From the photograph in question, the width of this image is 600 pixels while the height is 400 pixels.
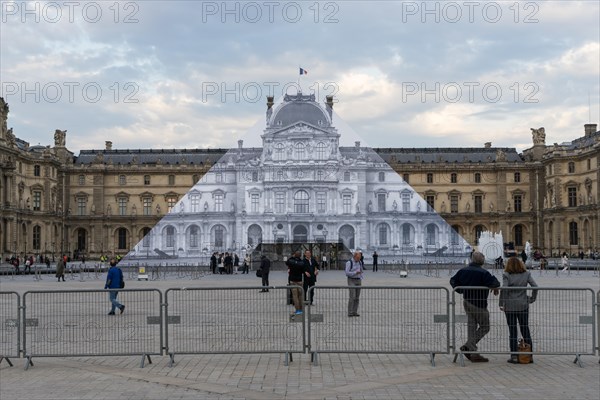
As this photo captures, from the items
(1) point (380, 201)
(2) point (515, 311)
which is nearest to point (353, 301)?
(2) point (515, 311)

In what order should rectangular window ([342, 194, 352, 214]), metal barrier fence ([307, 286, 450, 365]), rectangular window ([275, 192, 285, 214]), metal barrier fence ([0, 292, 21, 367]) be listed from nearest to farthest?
metal barrier fence ([0, 292, 21, 367])
metal barrier fence ([307, 286, 450, 365])
rectangular window ([342, 194, 352, 214])
rectangular window ([275, 192, 285, 214])

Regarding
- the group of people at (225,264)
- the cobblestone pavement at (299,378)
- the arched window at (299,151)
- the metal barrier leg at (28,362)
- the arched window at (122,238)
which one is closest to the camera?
the cobblestone pavement at (299,378)

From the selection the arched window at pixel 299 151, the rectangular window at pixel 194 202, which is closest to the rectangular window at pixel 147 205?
the arched window at pixel 299 151

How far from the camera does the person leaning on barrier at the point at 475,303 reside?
11234mm

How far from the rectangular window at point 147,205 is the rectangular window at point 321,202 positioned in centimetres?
3183

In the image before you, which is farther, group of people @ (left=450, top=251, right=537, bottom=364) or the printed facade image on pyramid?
the printed facade image on pyramid

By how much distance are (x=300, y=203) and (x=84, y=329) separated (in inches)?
1832

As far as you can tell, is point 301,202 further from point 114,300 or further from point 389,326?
point 389,326

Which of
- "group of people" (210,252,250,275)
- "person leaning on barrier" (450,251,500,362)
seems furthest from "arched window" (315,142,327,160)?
"person leaning on barrier" (450,251,500,362)

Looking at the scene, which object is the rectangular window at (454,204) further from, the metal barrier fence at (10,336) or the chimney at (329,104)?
the metal barrier fence at (10,336)

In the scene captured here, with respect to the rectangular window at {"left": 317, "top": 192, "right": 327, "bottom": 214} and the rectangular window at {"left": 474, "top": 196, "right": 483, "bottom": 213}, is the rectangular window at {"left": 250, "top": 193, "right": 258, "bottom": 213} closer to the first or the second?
the rectangular window at {"left": 317, "top": 192, "right": 327, "bottom": 214}

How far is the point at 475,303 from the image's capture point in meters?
11.5

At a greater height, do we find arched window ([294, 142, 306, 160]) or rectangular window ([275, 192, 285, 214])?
arched window ([294, 142, 306, 160])

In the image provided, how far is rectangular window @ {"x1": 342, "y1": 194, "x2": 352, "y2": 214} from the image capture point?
5525 cm
